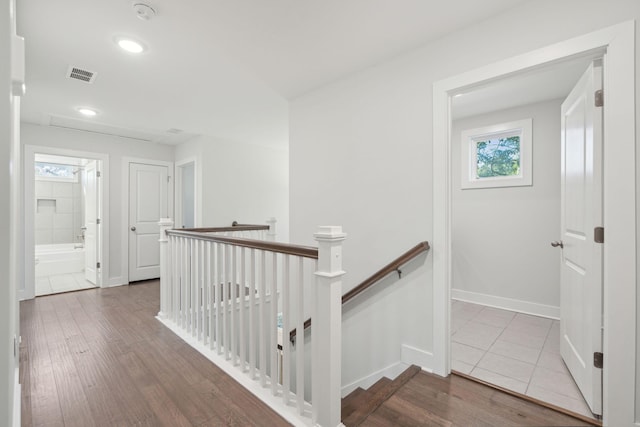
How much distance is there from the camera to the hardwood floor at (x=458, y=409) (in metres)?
1.53

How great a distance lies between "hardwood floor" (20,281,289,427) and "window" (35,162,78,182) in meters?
5.21

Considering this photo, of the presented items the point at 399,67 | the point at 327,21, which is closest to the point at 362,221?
the point at 399,67

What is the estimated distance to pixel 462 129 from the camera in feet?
12.7

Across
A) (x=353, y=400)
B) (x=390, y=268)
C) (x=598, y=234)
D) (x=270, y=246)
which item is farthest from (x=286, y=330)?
(x=598, y=234)

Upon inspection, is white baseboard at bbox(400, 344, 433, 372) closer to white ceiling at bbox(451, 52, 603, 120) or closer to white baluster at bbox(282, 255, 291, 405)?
white baluster at bbox(282, 255, 291, 405)

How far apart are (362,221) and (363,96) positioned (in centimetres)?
106

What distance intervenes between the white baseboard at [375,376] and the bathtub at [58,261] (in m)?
6.00

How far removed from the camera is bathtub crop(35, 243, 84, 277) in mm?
5536

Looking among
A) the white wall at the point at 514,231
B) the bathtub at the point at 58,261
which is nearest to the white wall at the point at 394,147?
the white wall at the point at 514,231

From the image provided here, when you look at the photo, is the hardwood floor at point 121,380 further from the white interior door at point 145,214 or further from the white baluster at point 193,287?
the white interior door at point 145,214

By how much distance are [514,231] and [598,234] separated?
201 cm

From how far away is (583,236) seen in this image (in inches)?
70.4

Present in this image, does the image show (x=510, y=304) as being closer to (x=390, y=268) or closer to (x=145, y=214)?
(x=390, y=268)

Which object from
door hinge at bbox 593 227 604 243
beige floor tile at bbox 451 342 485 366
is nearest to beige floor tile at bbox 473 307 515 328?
beige floor tile at bbox 451 342 485 366
